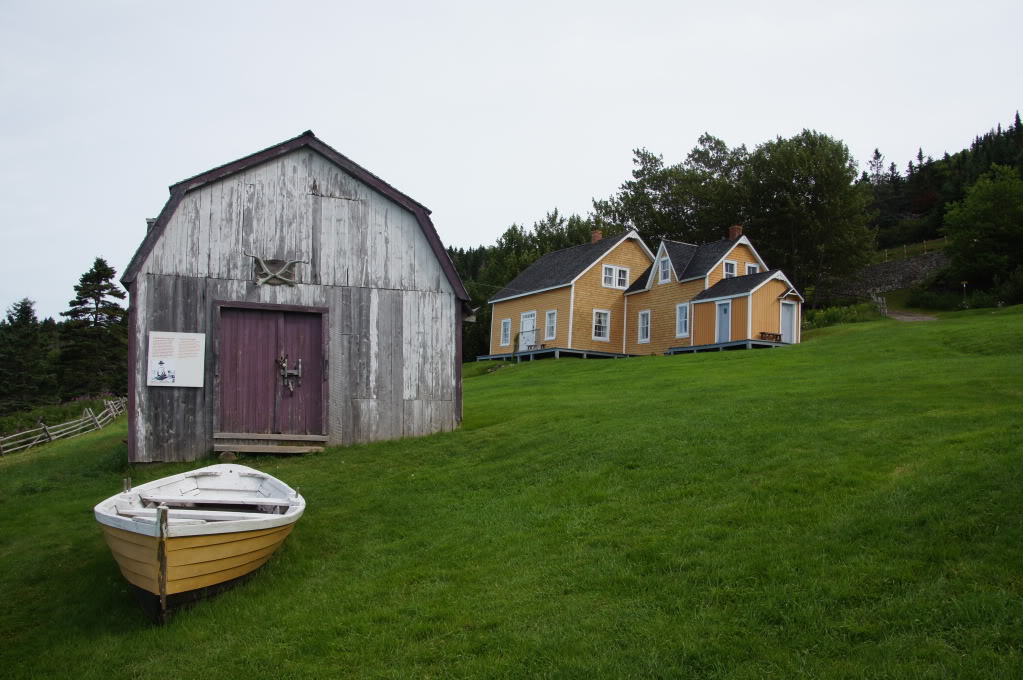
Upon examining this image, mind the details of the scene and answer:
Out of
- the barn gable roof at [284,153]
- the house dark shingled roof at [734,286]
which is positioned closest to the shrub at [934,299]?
the house dark shingled roof at [734,286]

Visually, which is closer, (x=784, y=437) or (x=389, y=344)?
(x=784, y=437)

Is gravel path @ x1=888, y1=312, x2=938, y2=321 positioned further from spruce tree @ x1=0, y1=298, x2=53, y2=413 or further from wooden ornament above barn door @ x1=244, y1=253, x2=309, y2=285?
spruce tree @ x1=0, y1=298, x2=53, y2=413

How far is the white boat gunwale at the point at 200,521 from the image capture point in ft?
25.8

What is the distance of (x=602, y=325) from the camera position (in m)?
43.2

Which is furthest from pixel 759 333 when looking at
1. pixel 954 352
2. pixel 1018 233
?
pixel 1018 233

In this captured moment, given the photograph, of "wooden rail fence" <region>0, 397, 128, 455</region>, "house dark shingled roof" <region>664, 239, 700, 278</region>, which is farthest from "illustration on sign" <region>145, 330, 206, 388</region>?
→ "house dark shingled roof" <region>664, 239, 700, 278</region>

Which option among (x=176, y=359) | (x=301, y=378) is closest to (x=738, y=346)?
(x=301, y=378)

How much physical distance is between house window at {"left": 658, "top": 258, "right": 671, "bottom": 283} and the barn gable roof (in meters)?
24.7

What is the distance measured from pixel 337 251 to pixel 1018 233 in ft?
→ 174

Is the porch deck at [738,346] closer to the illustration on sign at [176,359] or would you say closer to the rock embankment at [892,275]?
the illustration on sign at [176,359]

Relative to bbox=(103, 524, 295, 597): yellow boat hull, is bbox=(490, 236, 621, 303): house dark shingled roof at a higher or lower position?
higher

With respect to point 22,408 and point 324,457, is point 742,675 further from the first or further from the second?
point 22,408

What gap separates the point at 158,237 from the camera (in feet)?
50.7

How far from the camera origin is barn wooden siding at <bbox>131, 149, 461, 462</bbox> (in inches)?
610
